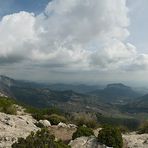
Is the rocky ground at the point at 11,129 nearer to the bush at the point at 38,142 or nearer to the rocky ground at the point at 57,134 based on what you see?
the rocky ground at the point at 57,134

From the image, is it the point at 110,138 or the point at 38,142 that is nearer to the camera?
the point at 38,142

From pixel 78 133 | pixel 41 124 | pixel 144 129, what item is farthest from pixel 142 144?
pixel 41 124

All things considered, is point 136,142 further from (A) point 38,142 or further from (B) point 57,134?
(A) point 38,142

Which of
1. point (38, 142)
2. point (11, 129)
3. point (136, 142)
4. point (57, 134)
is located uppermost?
point (38, 142)

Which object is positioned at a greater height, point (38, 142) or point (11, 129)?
point (38, 142)

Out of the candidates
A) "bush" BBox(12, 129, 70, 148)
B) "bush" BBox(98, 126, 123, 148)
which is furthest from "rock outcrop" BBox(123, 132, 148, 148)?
"bush" BBox(12, 129, 70, 148)

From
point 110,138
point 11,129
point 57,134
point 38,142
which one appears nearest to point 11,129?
point 11,129

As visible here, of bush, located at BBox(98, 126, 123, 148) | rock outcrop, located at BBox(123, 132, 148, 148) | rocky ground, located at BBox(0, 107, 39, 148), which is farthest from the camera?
rock outcrop, located at BBox(123, 132, 148, 148)

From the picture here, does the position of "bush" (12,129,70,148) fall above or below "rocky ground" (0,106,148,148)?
above

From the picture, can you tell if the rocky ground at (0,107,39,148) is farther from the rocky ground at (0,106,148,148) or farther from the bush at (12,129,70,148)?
the bush at (12,129,70,148)

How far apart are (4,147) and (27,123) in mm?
17413

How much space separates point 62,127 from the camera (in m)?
51.0

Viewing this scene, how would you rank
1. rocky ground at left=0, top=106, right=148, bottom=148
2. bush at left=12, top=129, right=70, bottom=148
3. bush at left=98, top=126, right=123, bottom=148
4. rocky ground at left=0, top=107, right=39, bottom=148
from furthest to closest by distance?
bush at left=98, top=126, right=123, bottom=148 < rocky ground at left=0, top=106, right=148, bottom=148 < rocky ground at left=0, top=107, right=39, bottom=148 < bush at left=12, top=129, right=70, bottom=148

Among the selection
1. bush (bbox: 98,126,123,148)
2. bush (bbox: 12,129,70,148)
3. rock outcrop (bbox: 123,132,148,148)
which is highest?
bush (bbox: 12,129,70,148)
